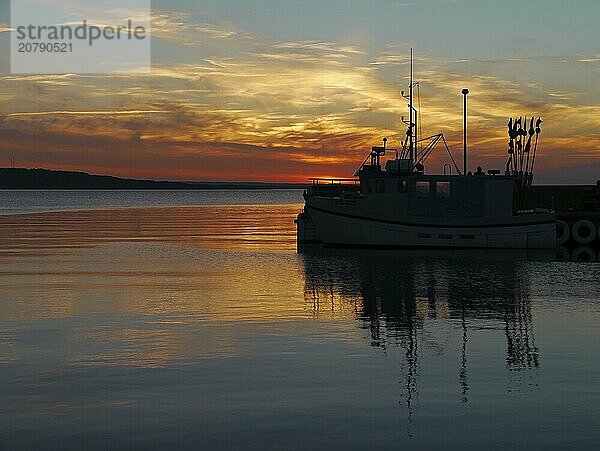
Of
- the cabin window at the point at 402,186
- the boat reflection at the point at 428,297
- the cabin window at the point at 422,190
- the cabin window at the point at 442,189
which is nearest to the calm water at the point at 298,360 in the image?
the boat reflection at the point at 428,297

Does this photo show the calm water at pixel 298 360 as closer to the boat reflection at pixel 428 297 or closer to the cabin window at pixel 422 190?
the boat reflection at pixel 428 297

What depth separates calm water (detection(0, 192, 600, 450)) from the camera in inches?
488

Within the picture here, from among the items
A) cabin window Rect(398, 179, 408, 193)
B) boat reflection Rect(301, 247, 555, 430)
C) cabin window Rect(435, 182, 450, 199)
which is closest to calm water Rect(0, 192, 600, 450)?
boat reflection Rect(301, 247, 555, 430)

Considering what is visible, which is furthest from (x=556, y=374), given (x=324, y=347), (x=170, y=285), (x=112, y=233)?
(x=112, y=233)

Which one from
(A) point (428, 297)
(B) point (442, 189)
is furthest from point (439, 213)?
(A) point (428, 297)

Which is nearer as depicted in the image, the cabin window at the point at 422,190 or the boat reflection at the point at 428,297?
the boat reflection at the point at 428,297

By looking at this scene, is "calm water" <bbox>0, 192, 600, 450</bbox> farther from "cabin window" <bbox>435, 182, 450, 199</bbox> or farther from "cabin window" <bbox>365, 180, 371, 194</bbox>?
"cabin window" <bbox>365, 180, 371, 194</bbox>

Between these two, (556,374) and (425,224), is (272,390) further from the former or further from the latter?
(425,224)

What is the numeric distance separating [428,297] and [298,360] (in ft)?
38.3

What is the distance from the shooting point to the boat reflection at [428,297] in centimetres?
1862

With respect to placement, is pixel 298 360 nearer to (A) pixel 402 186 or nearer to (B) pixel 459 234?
(A) pixel 402 186

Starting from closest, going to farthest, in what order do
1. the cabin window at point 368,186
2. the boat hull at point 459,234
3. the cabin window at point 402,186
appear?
the cabin window at point 402,186
the boat hull at point 459,234
the cabin window at point 368,186

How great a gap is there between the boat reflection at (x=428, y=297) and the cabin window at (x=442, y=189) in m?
3.32

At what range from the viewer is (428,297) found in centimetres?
2827
